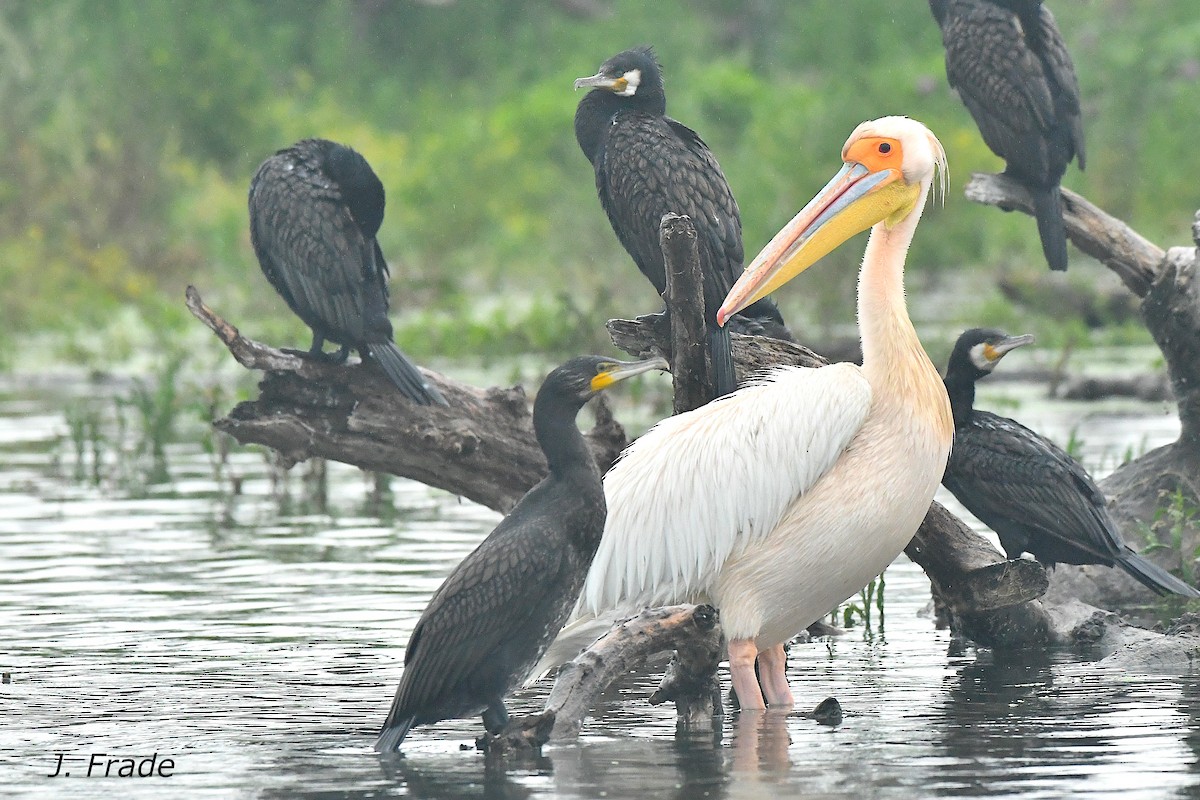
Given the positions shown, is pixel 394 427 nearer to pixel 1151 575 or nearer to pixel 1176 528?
pixel 1151 575

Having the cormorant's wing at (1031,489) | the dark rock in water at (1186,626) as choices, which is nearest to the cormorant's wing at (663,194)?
the cormorant's wing at (1031,489)

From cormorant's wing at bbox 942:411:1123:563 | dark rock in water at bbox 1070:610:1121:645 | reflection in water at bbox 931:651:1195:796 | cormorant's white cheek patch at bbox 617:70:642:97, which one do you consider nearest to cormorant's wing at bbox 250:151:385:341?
cormorant's white cheek patch at bbox 617:70:642:97

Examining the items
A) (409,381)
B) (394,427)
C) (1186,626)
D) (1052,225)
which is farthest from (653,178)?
(1186,626)

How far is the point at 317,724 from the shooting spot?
568 centimetres

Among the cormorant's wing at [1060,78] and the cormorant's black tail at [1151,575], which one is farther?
the cormorant's wing at [1060,78]

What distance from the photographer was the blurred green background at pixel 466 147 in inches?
685

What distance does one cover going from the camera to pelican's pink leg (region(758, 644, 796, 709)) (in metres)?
5.92

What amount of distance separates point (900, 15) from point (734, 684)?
21.7m

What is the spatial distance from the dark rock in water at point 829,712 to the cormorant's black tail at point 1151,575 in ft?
4.84

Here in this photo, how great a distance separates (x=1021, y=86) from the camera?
7.80 meters

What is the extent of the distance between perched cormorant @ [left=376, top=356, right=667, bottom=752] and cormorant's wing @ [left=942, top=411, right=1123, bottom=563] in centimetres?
168

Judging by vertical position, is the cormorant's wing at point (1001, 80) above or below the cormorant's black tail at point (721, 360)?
above

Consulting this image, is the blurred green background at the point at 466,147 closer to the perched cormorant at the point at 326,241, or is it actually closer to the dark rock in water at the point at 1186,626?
the perched cormorant at the point at 326,241

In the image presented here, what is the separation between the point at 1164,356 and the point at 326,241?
3127mm
